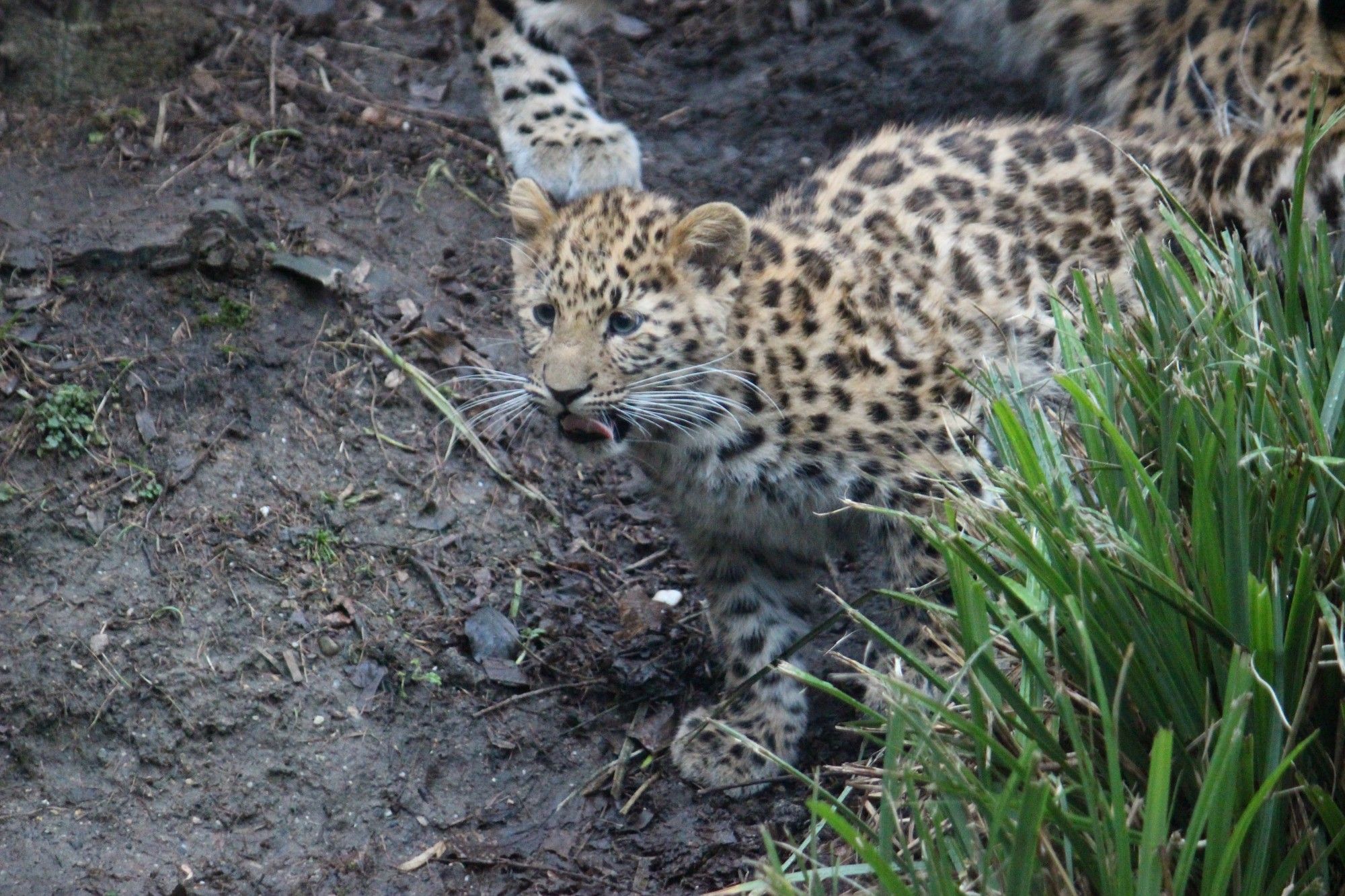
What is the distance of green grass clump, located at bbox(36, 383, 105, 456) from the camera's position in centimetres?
527

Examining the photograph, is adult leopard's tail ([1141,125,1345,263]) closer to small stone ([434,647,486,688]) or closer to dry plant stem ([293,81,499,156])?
small stone ([434,647,486,688])

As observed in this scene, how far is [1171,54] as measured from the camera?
665 cm

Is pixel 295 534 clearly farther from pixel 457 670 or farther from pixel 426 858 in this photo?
pixel 426 858

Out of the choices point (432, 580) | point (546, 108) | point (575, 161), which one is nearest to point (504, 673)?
point (432, 580)

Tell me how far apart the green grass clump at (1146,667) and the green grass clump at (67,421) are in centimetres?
315

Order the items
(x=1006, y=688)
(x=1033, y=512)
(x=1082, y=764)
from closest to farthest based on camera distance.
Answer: (x=1082, y=764), (x=1006, y=688), (x=1033, y=512)

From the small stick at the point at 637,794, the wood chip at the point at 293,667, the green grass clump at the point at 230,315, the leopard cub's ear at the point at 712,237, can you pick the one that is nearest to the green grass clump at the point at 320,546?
the wood chip at the point at 293,667

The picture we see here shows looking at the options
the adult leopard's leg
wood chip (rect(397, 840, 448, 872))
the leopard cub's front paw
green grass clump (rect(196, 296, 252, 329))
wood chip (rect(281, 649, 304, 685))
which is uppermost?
the adult leopard's leg

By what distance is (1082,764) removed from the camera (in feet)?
8.96

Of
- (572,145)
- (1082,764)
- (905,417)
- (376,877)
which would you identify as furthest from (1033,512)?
(572,145)

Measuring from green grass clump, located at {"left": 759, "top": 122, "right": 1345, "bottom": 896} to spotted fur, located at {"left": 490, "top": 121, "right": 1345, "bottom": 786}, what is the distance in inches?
39.7

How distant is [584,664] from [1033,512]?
2.56m

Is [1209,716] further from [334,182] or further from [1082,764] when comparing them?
[334,182]

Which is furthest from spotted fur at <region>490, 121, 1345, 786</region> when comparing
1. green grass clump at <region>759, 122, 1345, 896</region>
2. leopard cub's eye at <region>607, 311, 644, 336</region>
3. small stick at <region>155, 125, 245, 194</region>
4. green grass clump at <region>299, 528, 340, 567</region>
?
small stick at <region>155, 125, 245, 194</region>
